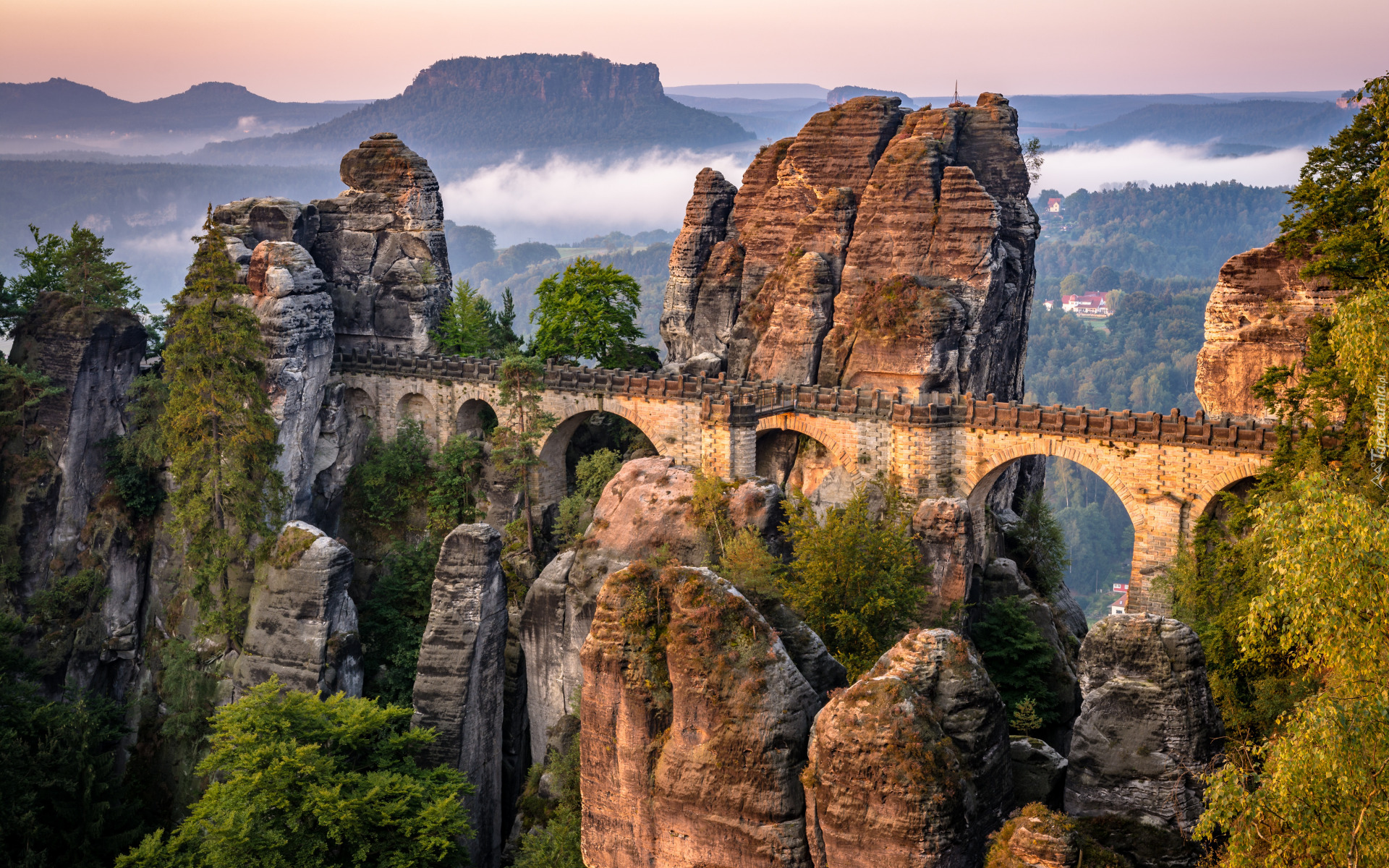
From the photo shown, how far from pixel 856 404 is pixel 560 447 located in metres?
11.6

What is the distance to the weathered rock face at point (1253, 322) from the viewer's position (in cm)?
3253

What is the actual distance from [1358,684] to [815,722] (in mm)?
6418

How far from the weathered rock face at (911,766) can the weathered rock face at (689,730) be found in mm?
930

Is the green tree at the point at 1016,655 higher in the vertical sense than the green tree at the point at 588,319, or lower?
lower

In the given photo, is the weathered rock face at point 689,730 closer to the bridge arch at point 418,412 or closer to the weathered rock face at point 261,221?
the bridge arch at point 418,412

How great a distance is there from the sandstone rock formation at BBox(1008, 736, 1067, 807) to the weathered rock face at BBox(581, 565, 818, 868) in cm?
311

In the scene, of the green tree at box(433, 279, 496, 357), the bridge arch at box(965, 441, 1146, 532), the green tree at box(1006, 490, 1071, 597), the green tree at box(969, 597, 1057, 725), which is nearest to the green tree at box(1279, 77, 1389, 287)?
the bridge arch at box(965, 441, 1146, 532)

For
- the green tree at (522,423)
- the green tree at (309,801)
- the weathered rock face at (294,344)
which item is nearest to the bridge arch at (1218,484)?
the green tree at (522,423)

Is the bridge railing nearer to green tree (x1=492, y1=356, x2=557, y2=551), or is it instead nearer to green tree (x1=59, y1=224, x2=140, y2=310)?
green tree (x1=492, y1=356, x2=557, y2=551)

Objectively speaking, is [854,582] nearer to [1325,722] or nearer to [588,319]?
[1325,722]

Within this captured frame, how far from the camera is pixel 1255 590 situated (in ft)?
78.6

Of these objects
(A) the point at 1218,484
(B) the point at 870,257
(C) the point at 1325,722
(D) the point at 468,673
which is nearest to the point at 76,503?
(D) the point at 468,673

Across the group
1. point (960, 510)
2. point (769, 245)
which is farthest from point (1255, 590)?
point (769, 245)

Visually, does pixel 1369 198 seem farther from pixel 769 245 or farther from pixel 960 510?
pixel 769 245
